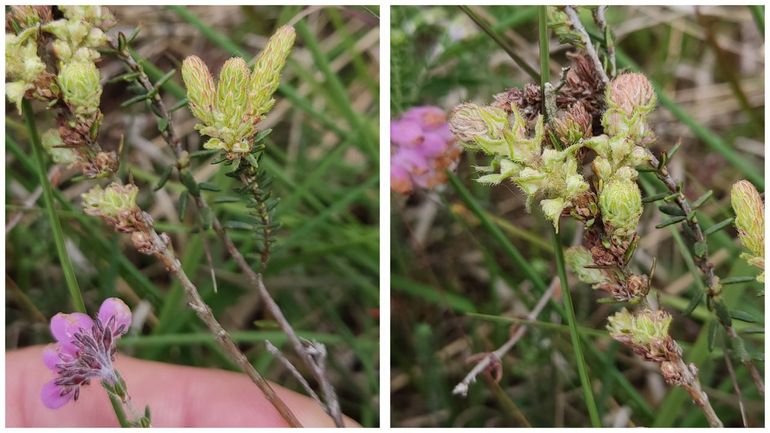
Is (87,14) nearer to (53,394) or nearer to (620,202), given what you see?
(53,394)

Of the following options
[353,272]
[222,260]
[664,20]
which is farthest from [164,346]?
[664,20]

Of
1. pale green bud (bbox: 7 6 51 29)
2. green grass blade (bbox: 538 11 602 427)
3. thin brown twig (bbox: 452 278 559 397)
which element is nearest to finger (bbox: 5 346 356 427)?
thin brown twig (bbox: 452 278 559 397)

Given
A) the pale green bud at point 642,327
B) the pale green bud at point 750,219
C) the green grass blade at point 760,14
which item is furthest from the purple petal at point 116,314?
the green grass blade at point 760,14

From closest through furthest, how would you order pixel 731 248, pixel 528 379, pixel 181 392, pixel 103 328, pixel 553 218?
pixel 553 218, pixel 103 328, pixel 181 392, pixel 731 248, pixel 528 379

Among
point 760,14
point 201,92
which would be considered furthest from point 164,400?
point 760,14

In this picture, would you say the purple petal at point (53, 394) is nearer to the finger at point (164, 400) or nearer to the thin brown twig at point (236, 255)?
the finger at point (164, 400)

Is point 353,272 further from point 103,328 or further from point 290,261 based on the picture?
point 103,328

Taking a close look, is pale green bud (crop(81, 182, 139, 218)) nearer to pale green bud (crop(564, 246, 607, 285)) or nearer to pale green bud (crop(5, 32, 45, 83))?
pale green bud (crop(5, 32, 45, 83))
